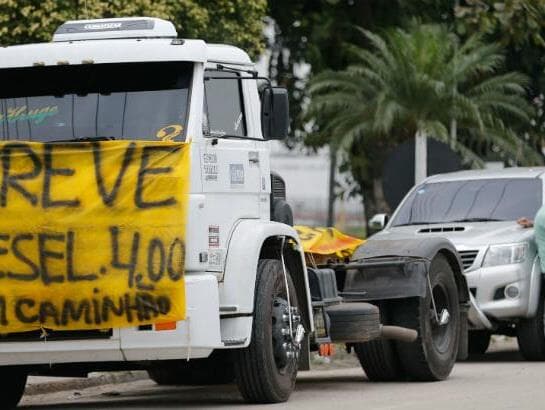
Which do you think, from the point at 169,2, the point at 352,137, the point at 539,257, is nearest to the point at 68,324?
the point at 539,257

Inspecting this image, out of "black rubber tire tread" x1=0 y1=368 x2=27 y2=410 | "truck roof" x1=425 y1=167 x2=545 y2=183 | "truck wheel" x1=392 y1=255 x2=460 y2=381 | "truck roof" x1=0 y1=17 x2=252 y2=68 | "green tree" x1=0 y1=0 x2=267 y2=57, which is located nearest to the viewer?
"truck roof" x1=0 y1=17 x2=252 y2=68

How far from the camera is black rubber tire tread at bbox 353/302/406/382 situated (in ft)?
46.5

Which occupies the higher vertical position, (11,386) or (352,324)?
(352,324)

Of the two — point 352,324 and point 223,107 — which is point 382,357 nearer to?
point 352,324

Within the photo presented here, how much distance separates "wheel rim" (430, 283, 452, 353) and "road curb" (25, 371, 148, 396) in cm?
316

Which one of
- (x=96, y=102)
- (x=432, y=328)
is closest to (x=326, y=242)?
(x=432, y=328)

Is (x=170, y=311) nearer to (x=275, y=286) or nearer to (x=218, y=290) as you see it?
(x=218, y=290)

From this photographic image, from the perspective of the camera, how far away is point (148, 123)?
36.9 feet

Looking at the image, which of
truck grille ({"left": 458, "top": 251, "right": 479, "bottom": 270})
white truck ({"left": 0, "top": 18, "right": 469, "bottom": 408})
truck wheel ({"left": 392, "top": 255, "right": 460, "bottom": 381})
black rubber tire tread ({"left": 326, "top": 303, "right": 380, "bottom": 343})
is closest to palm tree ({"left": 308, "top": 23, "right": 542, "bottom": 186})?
truck grille ({"left": 458, "top": 251, "right": 479, "bottom": 270})

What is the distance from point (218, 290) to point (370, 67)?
715 inches

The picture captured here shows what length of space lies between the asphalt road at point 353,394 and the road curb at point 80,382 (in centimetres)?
10

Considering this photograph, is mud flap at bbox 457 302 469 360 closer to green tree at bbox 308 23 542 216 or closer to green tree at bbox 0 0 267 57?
green tree at bbox 0 0 267 57

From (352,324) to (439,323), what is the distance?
5.24 ft

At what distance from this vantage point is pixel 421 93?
91.2 feet
